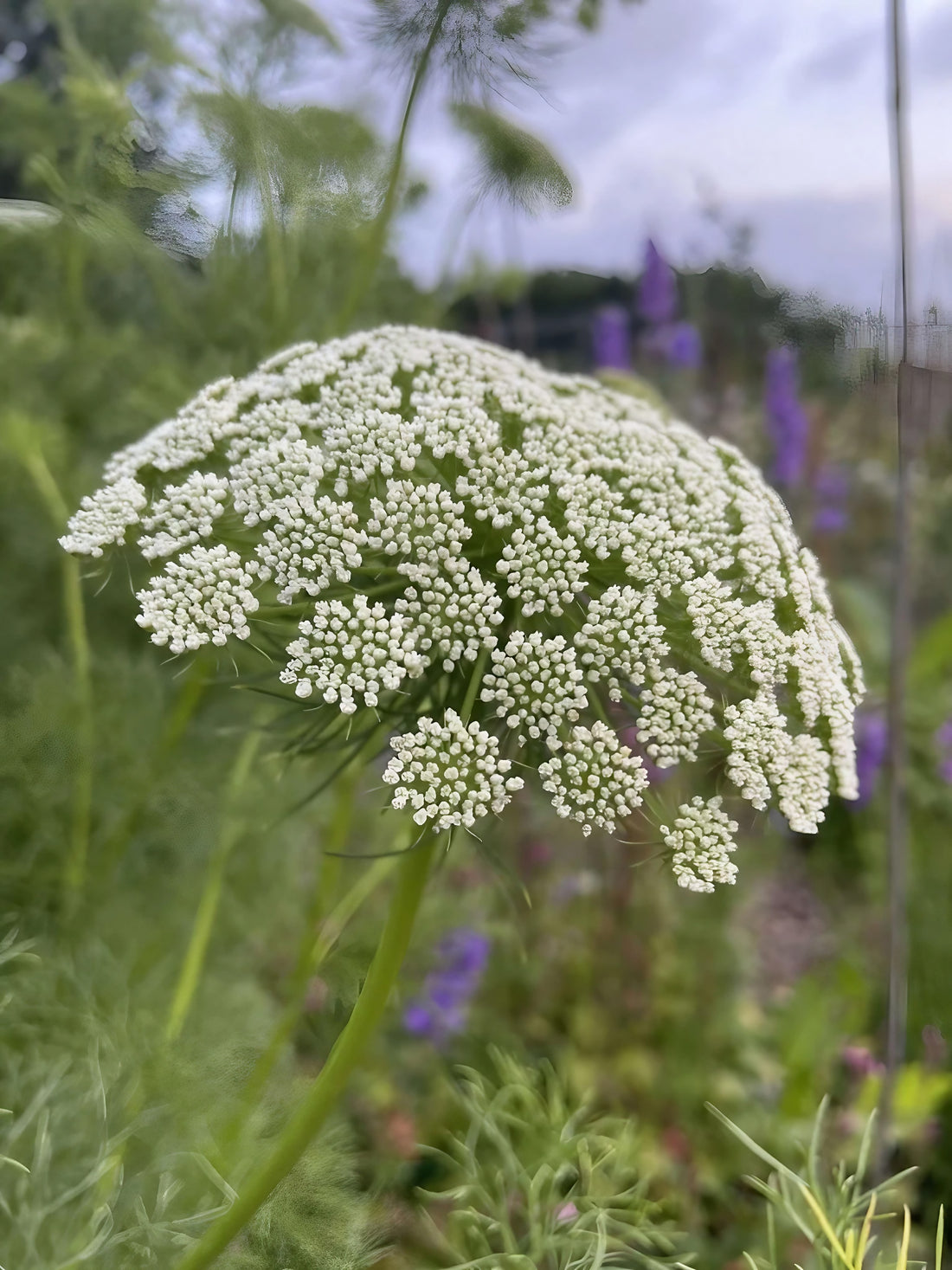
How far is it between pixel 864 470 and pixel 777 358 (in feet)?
2.48

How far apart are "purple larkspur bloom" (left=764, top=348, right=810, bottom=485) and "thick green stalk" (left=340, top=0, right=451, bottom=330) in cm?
78

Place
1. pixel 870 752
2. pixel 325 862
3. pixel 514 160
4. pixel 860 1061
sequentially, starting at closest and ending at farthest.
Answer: pixel 514 160 → pixel 325 862 → pixel 860 1061 → pixel 870 752

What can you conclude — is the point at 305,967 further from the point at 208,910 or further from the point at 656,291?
the point at 656,291

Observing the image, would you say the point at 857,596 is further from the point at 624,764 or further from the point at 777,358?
the point at 624,764

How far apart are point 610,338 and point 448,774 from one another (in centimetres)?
114

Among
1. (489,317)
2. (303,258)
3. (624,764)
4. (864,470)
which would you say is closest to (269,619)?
(624,764)

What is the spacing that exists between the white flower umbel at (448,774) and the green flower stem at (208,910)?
0.43m

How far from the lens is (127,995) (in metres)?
0.77

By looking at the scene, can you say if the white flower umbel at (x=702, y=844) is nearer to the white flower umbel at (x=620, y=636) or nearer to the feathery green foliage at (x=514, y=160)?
the white flower umbel at (x=620, y=636)

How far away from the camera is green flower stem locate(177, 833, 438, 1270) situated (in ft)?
1.52

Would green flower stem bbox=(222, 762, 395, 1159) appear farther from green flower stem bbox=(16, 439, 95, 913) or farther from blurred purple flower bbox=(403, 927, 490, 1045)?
blurred purple flower bbox=(403, 927, 490, 1045)

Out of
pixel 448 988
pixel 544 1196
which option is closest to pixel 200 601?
pixel 544 1196

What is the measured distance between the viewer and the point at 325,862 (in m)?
0.74

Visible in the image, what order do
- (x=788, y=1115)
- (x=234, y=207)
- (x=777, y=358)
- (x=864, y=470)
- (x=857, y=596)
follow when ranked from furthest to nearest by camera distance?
1. (x=864, y=470)
2. (x=857, y=596)
3. (x=777, y=358)
4. (x=788, y=1115)
5. (x=234, y=207)
